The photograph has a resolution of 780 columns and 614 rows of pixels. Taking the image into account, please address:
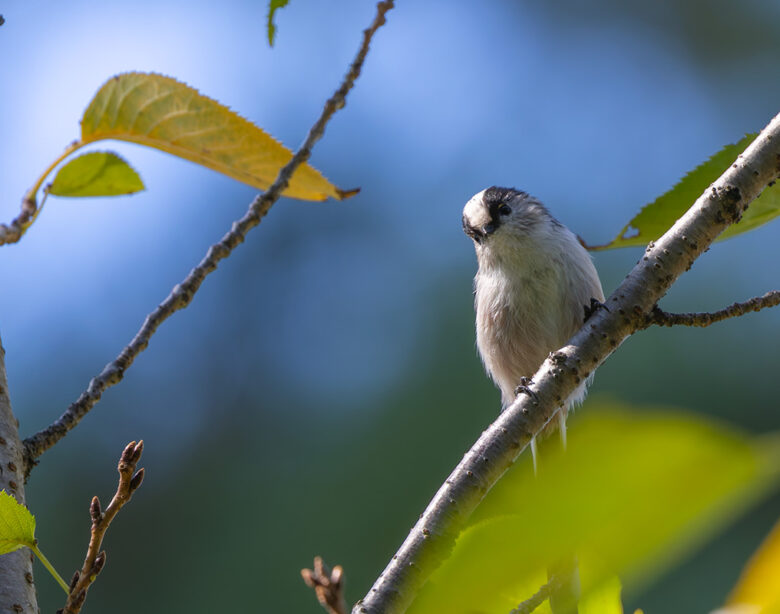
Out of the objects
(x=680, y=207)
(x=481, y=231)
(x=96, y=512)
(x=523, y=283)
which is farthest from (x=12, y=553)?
(x=481, y=231)

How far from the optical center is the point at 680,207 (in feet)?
3.91

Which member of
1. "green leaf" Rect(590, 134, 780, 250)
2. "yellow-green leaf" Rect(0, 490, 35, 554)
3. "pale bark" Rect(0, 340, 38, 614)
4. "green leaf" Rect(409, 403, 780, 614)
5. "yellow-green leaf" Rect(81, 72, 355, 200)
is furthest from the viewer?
"yellow-green leaf" Rect(81, 72, 355, 200)

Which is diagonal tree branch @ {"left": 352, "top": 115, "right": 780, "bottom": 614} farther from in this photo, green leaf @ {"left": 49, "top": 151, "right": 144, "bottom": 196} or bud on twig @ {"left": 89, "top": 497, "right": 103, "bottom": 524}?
green leaf @ {"left": 49, "top": 151, "right": 144, "bottom": 196}

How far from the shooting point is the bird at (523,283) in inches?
89.2

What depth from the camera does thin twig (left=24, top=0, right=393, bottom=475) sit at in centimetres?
115

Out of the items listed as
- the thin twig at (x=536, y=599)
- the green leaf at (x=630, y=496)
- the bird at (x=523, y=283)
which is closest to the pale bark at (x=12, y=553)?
the thin twig at (x=536, y=599)

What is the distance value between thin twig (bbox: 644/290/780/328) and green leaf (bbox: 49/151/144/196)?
2.82ft

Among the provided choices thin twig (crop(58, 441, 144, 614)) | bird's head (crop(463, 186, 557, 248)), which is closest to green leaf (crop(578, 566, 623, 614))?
thin twig (crop(58, 441, 144, 614))

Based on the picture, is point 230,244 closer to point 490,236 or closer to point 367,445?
point 490,236

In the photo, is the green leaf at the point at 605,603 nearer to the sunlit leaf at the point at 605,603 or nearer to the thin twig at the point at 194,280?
the sunlit leaf at the point at 605,603

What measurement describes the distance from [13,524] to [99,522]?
0.31 feet

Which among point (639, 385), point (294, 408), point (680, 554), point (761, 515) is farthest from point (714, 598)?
point (680, 554)

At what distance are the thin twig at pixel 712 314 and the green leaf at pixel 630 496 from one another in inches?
34.2

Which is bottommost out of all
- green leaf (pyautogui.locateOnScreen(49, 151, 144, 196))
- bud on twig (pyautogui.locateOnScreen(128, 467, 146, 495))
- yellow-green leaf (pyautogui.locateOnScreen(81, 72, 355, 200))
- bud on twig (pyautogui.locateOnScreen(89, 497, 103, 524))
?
bud on twig (pyautogui.locateOnScreen(89, 497, 103, 524))
